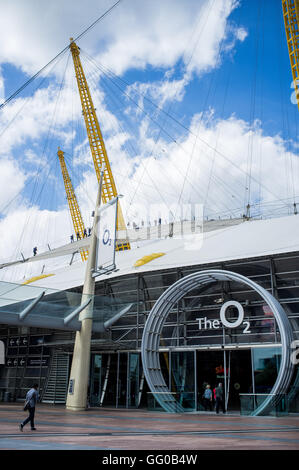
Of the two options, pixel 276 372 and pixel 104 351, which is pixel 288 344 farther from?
pixel 104 351

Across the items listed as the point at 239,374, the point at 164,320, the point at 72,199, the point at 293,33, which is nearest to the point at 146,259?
the point at 164,320

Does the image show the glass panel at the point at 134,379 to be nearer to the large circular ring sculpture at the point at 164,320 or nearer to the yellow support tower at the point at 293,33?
the large circular ring sculpture at the point at 164,320

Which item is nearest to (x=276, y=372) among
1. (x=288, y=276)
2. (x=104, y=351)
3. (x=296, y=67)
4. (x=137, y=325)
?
(x=288, y=276)

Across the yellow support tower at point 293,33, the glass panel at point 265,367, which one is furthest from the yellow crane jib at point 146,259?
the yellow support tower at point 293,33

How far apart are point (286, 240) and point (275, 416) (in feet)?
26.4

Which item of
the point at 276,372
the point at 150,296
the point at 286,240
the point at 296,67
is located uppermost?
the point at 296,67

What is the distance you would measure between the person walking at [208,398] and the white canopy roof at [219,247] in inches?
244

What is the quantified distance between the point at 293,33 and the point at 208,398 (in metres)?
24.3

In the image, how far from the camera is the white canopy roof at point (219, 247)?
22.2 meters

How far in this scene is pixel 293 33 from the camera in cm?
3056

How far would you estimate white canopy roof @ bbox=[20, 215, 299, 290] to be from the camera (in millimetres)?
22197

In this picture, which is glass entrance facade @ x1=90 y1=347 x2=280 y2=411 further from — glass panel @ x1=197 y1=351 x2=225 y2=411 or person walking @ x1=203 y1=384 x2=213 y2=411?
person walking @ x1=203 y1=384 x2=213 y2=411

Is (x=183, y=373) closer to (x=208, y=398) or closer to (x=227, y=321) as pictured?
(x=208, y=398)
